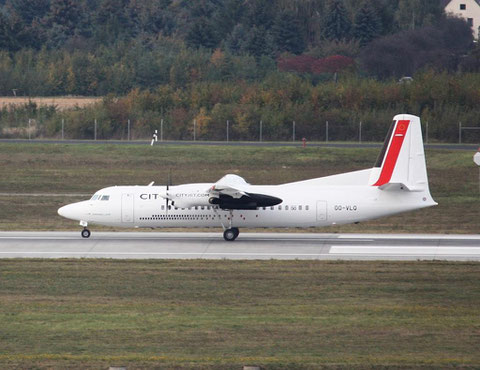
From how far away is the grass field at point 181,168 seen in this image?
4634cm

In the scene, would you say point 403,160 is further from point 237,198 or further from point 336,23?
point 336,23

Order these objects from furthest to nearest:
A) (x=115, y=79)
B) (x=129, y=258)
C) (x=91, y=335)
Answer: (x=115, y=79), (x=129, y=258), (x=91, y=335)

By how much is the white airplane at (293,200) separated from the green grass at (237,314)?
4.17 meters

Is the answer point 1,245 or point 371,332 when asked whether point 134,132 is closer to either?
point 1,245

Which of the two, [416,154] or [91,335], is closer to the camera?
[91,335]

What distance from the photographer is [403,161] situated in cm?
3362

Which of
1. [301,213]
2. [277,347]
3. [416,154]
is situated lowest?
[277,347]

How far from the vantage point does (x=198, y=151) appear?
6128 centimetres

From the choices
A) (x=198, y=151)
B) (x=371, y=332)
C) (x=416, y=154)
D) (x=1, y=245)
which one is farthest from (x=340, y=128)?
(x=371, y=332)

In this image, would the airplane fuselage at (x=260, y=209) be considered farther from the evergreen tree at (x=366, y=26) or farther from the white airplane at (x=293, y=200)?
the evergreen tree at (x=366, y=26)

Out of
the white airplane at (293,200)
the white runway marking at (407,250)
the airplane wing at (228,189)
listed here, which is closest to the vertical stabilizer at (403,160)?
the white airplane at (293,200)

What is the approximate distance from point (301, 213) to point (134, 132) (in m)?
38.5

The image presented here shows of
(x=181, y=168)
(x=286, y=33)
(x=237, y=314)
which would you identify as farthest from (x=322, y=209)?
(x=286, y=33)

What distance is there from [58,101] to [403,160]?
172 feet
